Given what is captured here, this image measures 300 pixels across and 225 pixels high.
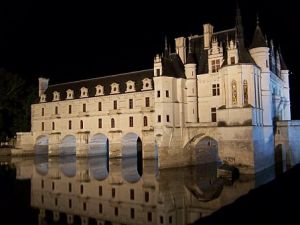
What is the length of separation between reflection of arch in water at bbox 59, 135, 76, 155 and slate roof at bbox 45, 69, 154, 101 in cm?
573

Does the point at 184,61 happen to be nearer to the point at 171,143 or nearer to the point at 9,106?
the point at 171,143

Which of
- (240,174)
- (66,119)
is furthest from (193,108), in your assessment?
(66,119)

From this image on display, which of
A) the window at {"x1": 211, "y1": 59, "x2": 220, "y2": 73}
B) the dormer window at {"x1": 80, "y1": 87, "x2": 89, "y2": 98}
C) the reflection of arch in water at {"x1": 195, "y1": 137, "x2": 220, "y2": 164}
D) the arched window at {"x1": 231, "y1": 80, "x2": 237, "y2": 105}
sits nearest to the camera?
the arched window at {"x1": 231, "y1": 80, "x2": 237, "y2": 105}

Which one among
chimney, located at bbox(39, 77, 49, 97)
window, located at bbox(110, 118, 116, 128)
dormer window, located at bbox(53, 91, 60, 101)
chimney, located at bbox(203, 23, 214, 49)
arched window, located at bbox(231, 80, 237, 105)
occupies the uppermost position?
chimney, located at bbox(203, 23, 214, 49)

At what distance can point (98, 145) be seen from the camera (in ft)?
143

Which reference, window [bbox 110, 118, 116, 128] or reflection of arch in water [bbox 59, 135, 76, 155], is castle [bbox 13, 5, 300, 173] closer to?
window [bbox 110, 118, 116, 128]

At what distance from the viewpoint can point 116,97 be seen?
40125 mm

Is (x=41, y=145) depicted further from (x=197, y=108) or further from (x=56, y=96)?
(x=197, y=108)

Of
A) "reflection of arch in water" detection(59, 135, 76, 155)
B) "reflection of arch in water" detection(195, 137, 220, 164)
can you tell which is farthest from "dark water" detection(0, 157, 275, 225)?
"reflection of arch in water" detection(59, 135, 76, 155)

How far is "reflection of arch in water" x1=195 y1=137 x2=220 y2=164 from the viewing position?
32938 millimetres

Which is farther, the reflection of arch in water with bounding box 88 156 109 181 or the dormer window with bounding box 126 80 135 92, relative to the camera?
the dormer window with bounding box 126 80 135 92

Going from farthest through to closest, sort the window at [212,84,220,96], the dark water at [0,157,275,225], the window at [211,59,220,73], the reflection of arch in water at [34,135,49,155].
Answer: the reflection of arch in water at [34,135,49,155] → the window at [212,84,220,96] → the window at [211,59,220,73] → the dark water at [0,157,275,225]

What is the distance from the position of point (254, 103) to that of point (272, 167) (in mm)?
6545

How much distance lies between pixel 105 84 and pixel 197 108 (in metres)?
15.4
